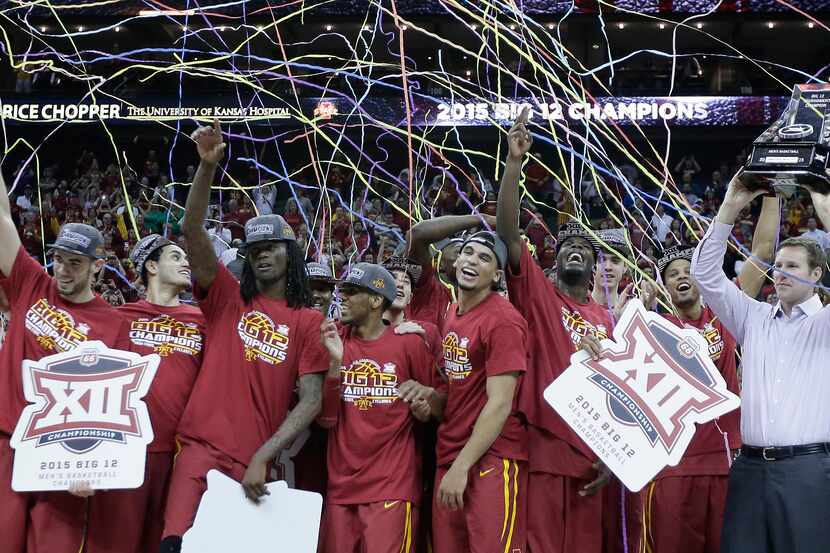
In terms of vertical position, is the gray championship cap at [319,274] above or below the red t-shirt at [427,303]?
above

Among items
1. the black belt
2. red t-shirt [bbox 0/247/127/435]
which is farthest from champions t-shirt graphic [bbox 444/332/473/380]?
red t-shirt [bbox 0/247/127/435]

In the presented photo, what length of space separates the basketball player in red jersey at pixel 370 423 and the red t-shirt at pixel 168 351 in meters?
0.68

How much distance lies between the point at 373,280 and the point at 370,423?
692 mm

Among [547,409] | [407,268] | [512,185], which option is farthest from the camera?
[407,268]

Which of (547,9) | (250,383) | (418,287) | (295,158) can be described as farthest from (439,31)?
(250,383)

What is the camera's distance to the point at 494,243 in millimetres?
4543

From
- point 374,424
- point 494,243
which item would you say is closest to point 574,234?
point 494,243

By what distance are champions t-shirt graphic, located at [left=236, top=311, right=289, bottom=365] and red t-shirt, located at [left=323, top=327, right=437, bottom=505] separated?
0.28 m

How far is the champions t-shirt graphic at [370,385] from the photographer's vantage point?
178 inches

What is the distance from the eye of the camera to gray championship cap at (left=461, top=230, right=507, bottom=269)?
14.8 ft

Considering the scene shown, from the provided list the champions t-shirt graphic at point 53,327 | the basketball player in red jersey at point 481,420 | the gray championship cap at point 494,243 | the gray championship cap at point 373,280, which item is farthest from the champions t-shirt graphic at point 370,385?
the champions t-shirt graphic at point 53,327

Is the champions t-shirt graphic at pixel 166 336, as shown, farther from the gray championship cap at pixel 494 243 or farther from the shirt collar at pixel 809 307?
the shirt collar at pixel 809 307

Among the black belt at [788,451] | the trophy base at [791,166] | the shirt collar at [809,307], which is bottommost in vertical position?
the black belt at [788,451]

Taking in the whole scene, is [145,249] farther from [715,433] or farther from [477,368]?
[715,433]
